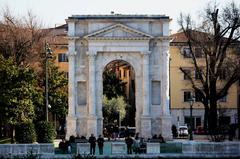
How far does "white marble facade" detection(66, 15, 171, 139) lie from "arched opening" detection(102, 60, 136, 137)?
16.9m

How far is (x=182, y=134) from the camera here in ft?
237

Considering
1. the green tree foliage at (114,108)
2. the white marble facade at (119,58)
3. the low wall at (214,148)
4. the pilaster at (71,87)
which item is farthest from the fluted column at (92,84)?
the green tree foliage at (114,108)

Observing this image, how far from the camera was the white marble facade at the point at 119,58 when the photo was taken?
62500mm

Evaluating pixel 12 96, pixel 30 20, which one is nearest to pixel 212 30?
pixel 12 96

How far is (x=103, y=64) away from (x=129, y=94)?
3097cm

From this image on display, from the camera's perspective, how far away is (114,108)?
82750mm

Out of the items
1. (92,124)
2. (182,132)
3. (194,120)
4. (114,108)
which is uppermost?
(114,108)

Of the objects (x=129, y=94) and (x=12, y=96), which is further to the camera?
(x=129, y=94)

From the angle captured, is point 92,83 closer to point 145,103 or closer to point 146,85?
point 146,85

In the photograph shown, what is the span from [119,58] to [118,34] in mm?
2196

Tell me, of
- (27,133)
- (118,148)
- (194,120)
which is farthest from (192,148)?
(194,120)

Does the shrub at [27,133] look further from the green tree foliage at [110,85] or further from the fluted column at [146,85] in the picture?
the green tree foliage at [110,85]

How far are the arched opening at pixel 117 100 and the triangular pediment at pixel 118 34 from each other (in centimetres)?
1745

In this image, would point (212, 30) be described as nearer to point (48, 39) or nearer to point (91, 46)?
point (91, 46)
